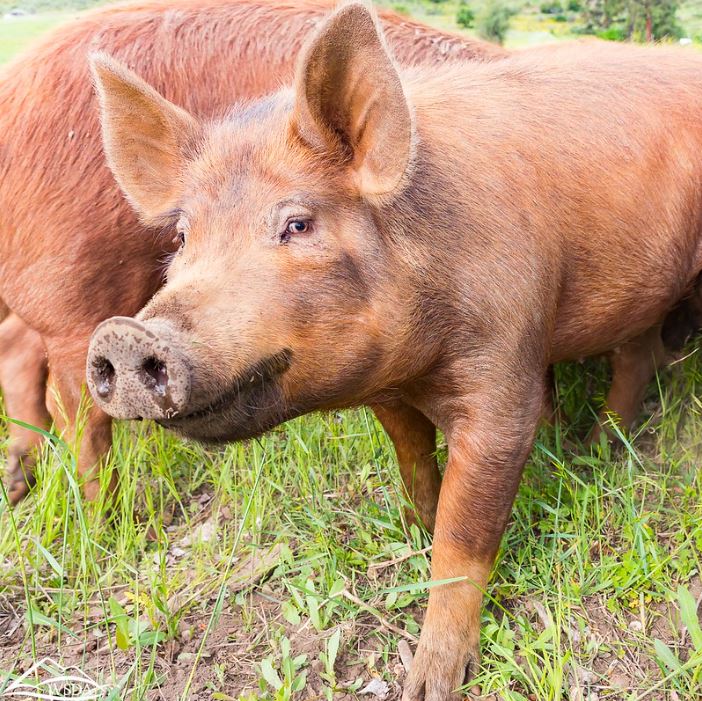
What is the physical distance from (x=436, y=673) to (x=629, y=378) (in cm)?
149

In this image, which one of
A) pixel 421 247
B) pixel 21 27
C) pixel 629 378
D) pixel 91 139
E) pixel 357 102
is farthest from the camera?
pixel 21 27

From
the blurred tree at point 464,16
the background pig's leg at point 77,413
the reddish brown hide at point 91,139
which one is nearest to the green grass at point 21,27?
the reddish brown hide at point 91,139

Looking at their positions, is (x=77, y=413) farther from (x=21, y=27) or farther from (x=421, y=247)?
(x=21, y=27)

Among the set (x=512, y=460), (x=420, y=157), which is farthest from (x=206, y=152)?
(x=512, y=460)

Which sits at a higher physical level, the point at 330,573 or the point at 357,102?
the point at 357,102

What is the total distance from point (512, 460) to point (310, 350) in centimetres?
76

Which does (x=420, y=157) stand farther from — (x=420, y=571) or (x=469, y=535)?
(x=420, y=571)

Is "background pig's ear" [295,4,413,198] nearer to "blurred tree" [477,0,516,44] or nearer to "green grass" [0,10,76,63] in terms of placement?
"green grass" [0,10,76,63]

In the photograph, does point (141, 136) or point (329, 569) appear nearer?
point (141, 136)

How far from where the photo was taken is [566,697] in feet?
8.22

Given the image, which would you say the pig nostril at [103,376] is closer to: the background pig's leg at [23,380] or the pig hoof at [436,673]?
the pig hoof at [436,673]

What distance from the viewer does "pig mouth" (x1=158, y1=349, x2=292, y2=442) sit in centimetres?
202

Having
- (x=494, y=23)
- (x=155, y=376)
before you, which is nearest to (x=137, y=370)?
(x=155, y=376)

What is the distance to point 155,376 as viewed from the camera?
1900 mm
